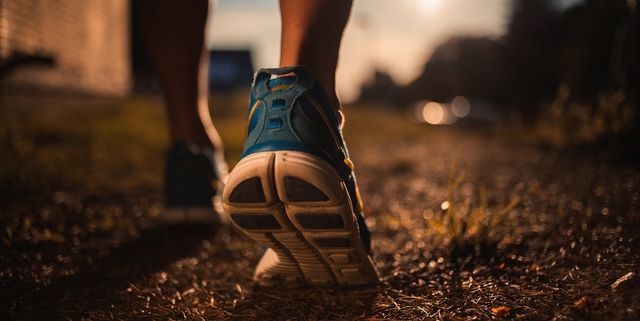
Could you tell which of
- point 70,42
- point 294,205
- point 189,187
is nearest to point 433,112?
point 70,42

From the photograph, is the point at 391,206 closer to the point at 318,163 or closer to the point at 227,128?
the point at 318,163

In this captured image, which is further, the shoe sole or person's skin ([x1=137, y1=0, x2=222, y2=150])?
person's skin ([x1=137, y1=0, x2=222, y2=150])

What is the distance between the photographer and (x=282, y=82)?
47.2 inches

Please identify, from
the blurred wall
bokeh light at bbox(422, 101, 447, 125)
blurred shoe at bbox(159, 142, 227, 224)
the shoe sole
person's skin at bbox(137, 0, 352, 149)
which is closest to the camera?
the shoe sole

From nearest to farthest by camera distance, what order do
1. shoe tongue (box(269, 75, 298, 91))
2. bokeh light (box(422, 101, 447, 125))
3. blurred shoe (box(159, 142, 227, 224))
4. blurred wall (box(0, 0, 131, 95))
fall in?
shoe tongue (box(269, 75, 298, 91)) → blurred shoe (box(159, 142, 227, 224)) → blurred wall (box(0, 0, 131, 95)) → bokeh light (box(422, 101, 447, 125))

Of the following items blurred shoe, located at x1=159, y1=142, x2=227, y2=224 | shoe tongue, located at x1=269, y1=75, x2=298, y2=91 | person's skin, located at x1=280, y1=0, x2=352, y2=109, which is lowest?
blurred shoe, located at x1=159, y1=142, x2=227, y2=224

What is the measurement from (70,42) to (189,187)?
699 cm

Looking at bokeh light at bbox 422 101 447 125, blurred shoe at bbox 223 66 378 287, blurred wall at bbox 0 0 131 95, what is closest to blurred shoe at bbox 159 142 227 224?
blurred shoe at bbox 223 66 378 287

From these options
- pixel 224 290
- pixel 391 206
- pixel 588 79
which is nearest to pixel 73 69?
pixel 391 206

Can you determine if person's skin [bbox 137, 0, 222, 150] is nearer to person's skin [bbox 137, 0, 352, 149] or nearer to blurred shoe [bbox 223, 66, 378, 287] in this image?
person's skin [bbox 137, 0, 352, 149]

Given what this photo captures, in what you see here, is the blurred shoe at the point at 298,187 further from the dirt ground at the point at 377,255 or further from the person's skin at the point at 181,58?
the person's skin at the point at 181,58

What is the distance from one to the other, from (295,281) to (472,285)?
0.49 metres

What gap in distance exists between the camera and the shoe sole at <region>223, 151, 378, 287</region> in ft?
3.43

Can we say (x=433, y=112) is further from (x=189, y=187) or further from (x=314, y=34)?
(x=314, y=34)
